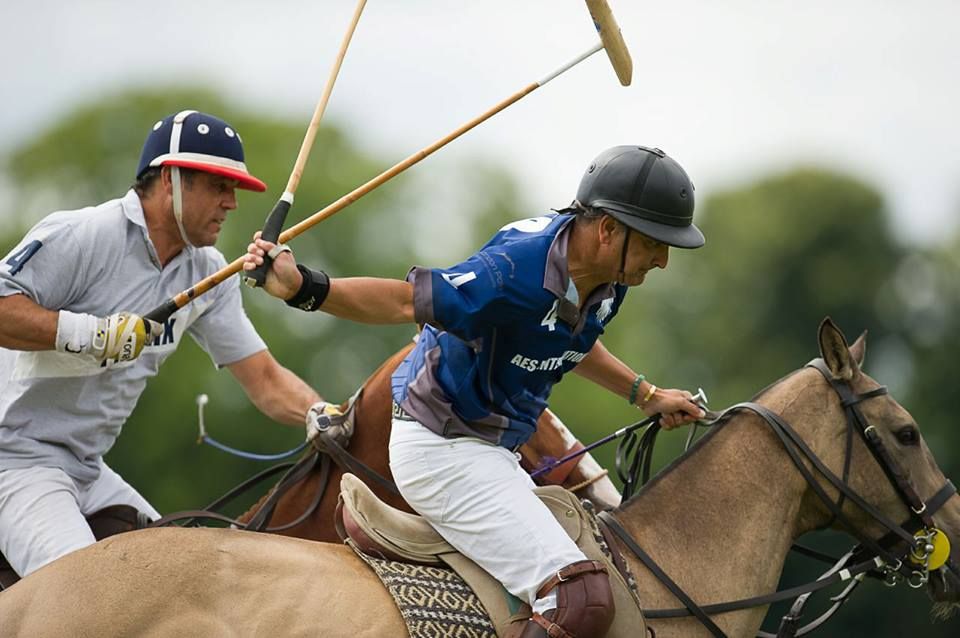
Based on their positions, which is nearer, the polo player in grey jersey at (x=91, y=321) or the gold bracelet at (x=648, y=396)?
the polo player in grey jersey at (x=91, y=321)

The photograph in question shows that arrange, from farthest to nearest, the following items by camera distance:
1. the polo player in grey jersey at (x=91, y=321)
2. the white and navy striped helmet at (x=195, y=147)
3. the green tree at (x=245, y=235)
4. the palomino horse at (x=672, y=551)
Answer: the green tree at (x=245, y=235) < the white and navy striped helmet at (x=195, y=147) < the polo player in grey jersey at (x=91, y=321) < the palomino horse at (x=672, y=551)

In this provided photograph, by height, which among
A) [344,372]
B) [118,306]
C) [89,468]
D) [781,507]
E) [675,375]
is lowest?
[675,375]

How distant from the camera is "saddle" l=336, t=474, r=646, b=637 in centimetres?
491

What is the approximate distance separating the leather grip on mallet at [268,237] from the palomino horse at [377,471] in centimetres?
144

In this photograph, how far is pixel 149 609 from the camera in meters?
4.46

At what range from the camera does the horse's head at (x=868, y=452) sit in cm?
563

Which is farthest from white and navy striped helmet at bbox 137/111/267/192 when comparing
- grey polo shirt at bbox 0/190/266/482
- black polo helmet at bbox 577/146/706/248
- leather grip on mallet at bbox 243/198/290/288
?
black polo helmet at bbox 577/146/706/248

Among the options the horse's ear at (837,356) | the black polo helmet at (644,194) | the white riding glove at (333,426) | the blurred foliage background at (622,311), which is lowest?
the blurred foliage background at (622,311)

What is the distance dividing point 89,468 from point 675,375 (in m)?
28.4

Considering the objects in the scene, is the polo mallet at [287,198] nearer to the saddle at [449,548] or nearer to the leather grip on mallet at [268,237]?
the leather grip on mallet at [268,237]

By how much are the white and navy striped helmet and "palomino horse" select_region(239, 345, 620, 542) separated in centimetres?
114

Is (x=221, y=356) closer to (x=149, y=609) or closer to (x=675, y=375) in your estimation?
(x=149, y=609)

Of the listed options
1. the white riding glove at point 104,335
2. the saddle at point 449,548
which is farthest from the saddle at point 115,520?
the saddle at point 449,548

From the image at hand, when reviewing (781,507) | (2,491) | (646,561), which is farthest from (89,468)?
(781,507)
